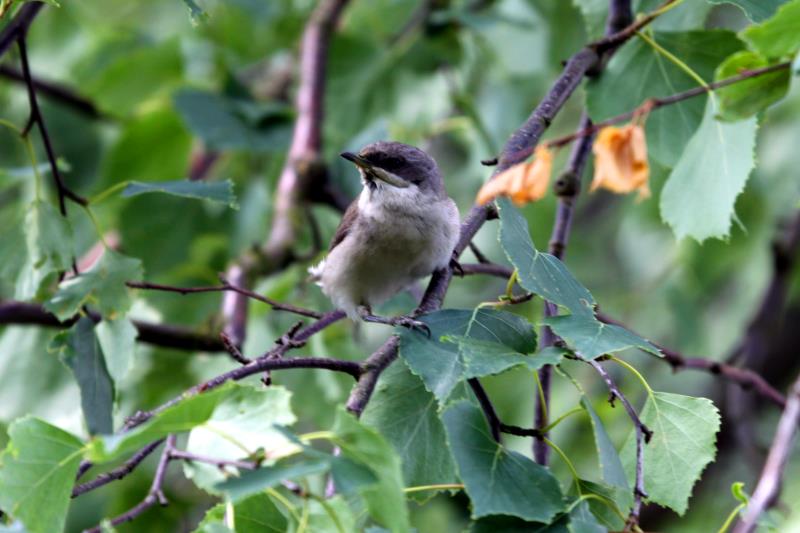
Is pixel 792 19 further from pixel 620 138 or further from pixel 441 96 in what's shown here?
pixel 441 96

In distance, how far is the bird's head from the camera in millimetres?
3938

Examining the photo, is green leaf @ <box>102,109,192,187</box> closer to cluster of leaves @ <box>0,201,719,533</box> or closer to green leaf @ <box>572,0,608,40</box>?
green leaf @ <box>572,0,608,40</box>

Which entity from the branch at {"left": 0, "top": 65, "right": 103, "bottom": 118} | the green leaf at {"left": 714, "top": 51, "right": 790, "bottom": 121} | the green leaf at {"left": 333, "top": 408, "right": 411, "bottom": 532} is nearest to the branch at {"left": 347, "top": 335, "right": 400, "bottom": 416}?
the green leaf at {"left": 333, "top": 408, "right": 411, "bottom": 532}

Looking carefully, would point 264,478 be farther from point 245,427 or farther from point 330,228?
point 330,228

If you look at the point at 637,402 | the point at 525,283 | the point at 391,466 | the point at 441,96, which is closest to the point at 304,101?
the point at 441,96

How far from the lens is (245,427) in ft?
6.93

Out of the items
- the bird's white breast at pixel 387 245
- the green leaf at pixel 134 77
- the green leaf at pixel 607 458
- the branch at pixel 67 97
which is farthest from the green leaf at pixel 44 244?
the branch at pixel 67 97

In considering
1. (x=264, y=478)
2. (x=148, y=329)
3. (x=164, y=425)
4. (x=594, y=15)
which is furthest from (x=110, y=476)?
(x=594, y=15)

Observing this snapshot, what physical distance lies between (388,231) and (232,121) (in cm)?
196

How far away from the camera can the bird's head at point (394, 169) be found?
3938mm

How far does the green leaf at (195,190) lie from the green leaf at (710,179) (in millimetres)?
1332

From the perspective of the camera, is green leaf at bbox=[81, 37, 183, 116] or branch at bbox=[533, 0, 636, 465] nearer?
branch at bbox=[533, 0, 636, 465]

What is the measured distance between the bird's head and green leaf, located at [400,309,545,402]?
4.76ft

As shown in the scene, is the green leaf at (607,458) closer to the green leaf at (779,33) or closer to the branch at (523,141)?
the branch at (523,141)
